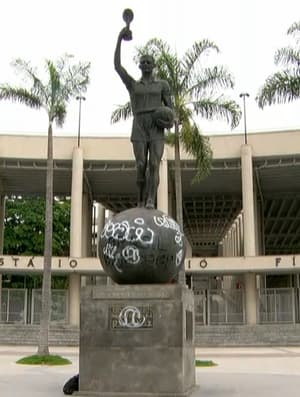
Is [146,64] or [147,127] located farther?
[146,64]

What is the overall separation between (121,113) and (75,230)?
51.9 ft

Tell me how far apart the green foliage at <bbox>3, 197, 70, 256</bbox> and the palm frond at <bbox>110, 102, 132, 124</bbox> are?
26107 mm

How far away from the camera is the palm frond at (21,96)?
73.0 feet

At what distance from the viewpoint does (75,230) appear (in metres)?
37.7

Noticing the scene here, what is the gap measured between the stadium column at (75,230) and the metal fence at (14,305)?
2.80 metres

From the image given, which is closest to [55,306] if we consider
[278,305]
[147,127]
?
[278,305]

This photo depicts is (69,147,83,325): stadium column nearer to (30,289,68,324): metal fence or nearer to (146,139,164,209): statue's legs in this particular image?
(30,289,68,324): metal fence

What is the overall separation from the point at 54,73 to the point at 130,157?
15.5m

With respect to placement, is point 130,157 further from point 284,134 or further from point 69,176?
point 284,134

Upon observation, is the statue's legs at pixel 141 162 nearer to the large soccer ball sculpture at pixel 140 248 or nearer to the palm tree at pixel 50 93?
the large soccer ball sculpture at pixel 140 248

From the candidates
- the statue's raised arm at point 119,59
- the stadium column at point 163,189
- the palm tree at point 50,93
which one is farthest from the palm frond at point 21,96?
the stadium column at point 163,189

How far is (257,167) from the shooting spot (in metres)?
38.1

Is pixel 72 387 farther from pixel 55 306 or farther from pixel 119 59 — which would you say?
pixel 55 306

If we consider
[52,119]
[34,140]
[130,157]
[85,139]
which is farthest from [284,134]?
[52,119]
